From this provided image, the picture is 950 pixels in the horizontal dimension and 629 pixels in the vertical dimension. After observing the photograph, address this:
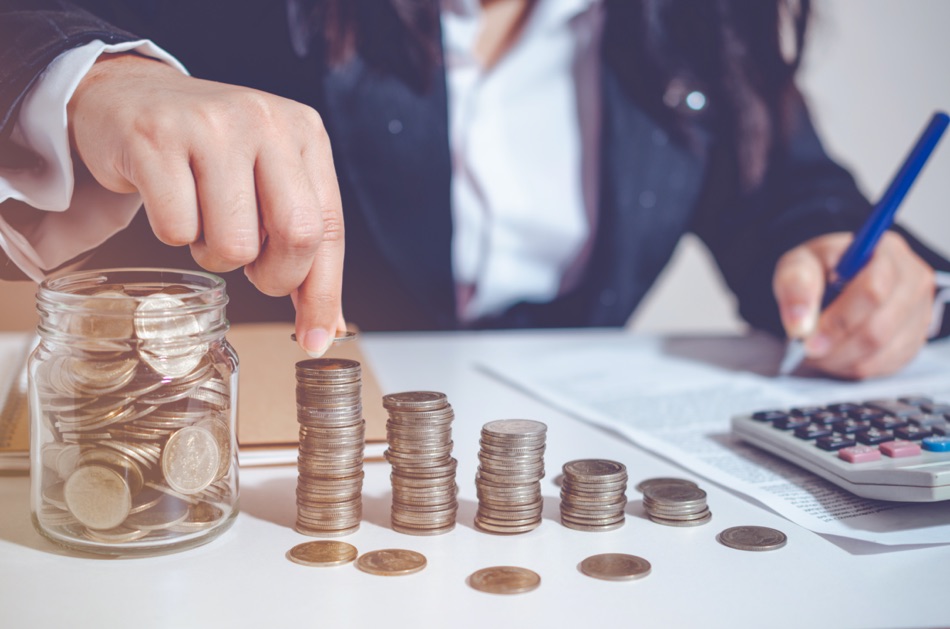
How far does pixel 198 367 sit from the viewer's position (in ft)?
1.76

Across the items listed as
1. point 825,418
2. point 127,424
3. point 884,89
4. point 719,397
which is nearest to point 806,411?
point 825,418

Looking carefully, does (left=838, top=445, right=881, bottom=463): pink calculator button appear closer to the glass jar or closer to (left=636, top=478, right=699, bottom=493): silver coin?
(left=636, top=478, right=699, bottom=493): silver coin

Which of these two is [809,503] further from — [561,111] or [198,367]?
[561,111]

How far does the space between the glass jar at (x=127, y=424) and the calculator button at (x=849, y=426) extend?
439mm

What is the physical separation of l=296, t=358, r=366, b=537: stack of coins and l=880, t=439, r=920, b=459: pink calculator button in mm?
359

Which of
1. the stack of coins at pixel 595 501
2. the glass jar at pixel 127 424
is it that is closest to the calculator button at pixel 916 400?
the stack of coins at pixel 595 501

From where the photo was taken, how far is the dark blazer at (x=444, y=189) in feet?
3.17

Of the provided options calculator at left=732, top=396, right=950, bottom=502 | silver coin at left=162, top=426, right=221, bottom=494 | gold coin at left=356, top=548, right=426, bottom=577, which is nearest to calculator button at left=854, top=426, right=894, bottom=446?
calculator at left=732, top=396, right=950, bottom=502

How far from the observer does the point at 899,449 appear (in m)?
0.63

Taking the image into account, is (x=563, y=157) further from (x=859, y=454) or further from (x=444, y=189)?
(x=859, y=454)

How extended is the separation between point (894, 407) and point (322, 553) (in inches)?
19.2

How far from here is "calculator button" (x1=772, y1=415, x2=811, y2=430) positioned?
2.31 feet

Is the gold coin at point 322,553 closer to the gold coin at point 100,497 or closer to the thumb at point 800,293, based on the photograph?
the gold coin at point 100,497

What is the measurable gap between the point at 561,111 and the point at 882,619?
99 cm
